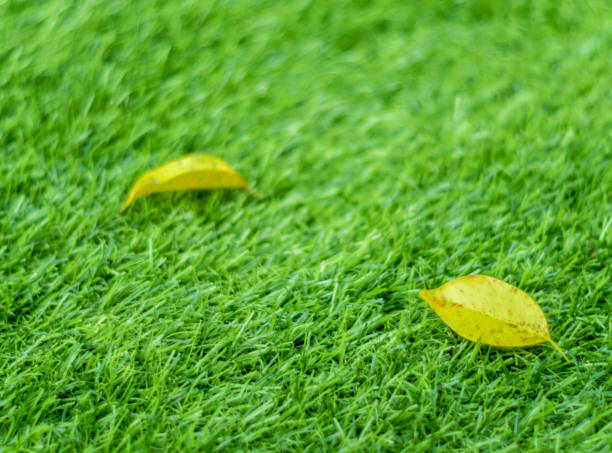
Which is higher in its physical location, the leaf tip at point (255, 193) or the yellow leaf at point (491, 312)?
the leaf tip at point (255, 193)

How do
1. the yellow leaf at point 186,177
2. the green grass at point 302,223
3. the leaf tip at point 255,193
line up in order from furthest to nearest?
the leaf tip at point 255,193, the yellow leaf at point 186,177, the green grass at point 302,223

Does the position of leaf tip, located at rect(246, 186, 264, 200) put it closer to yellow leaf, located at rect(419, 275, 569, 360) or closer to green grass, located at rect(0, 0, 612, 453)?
green grass, located at rect(0, 0, 612, 453)

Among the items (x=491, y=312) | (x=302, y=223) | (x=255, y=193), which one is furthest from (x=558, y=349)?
(x=255, y=193)

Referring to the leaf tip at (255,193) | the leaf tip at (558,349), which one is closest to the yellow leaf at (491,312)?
the leaf tip at (558,349)

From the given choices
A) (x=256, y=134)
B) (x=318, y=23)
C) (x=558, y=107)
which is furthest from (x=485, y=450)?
(x=318, y=23)

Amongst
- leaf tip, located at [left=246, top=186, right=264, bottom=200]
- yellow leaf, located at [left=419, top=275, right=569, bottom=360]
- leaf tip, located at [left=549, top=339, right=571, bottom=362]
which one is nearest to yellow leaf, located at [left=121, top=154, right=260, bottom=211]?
leaf tip, located at [left=246, top=186, right=264, bottom=200]

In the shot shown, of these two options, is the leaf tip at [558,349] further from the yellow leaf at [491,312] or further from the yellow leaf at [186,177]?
the yellow leaf at [186,177]
